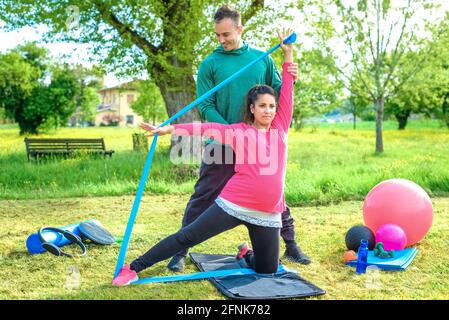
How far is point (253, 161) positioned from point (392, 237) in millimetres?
1722

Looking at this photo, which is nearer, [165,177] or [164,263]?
[164,263]

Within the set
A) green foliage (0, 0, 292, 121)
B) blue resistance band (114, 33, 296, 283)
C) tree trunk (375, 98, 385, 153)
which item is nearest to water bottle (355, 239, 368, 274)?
blue resistance band (114, 33, 296, 283)

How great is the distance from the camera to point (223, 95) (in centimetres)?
418

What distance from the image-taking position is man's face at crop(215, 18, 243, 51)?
3908 mm

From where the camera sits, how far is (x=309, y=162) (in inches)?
554

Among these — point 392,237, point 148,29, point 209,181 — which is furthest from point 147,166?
point 148,29

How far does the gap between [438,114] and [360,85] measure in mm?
13898

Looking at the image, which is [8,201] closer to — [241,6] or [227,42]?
[227,42]

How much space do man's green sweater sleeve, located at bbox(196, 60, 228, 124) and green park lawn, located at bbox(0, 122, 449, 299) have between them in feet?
3.98

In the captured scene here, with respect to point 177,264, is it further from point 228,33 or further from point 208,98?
point 228,33

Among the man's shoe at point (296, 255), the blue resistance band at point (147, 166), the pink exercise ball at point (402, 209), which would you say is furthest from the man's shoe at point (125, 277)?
the pink exercise ball at point (402, 209)

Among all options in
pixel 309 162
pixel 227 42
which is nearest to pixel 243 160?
pixel 227 42

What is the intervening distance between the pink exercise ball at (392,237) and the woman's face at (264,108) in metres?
1.72
